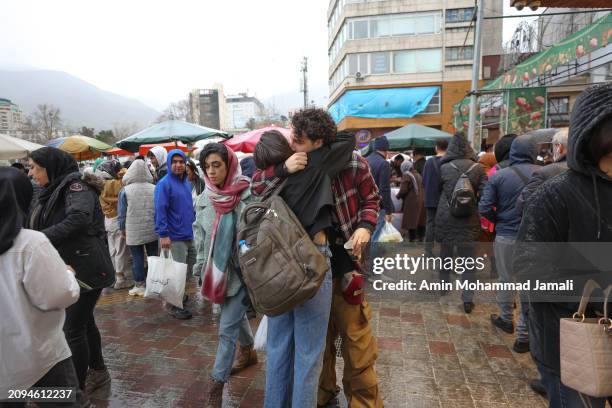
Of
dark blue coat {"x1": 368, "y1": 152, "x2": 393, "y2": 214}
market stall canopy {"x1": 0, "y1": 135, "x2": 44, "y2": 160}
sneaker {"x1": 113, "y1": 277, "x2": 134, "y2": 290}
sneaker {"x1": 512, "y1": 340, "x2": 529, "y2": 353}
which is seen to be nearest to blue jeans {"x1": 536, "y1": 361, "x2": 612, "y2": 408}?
sneaker {"x1": 512, "y1": 340, "x2": 529, "y2": 353}

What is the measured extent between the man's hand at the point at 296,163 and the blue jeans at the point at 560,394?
143 centimetres

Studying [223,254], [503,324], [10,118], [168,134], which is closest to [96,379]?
[223,254]

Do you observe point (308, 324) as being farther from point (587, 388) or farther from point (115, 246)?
point (115, 246)

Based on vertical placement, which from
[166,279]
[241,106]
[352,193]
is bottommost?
[166,279]

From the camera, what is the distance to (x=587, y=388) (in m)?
1.35

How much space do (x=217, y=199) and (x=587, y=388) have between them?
7.86 ft

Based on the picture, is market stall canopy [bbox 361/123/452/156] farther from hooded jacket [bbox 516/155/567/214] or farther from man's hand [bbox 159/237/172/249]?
hooded jacket [bbox 516/155/567/214]

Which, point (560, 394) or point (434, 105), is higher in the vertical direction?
point (434, 105)

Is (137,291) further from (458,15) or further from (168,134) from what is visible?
(458,15)

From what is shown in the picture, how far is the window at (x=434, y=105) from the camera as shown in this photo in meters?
28.9

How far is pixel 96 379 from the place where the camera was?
316cm

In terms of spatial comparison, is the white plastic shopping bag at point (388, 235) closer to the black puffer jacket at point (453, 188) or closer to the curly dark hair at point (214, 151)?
the black puffer jacket at point (453, 188)

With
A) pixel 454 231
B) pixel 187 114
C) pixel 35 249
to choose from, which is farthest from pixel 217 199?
pixel 187 114

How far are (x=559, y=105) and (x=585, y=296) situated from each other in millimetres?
15776
